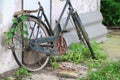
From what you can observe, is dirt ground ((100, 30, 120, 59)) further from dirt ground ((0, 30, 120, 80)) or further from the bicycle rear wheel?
the bicycle rear wheel

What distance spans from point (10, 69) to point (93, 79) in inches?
52.1

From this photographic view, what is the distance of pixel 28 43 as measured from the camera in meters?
6.12

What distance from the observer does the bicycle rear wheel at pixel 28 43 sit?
6.06 m

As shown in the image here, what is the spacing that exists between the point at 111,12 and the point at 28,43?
5.70 meters

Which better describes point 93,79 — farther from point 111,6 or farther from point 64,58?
point 111,6

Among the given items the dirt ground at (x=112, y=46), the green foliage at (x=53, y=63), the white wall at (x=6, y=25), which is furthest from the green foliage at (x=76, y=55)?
the white wall at (x=6, y=25)

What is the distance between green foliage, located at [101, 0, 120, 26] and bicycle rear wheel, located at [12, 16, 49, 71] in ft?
16.3

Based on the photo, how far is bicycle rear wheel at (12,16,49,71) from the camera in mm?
6059

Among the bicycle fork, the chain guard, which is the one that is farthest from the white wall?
the bicycle fork

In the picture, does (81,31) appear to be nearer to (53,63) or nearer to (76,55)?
(76,55)

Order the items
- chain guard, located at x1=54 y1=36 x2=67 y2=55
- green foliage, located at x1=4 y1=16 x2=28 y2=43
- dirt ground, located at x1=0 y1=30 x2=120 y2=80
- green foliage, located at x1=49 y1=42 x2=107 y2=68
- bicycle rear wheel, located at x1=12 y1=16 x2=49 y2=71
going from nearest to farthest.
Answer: green foliage, located at x1=4 y1=16 x2=28 y2=43 < bicycle rear wheel, located at x1=12 y1=16 x2=49 y2=71 < chain guard, located at x1=54 y1=36 x2=67 y2=55 < green foliage, located at x1=49 y1=42 x2=107 y2=68 < dirt ground, located at x1=0 y1=30 x2=120 y2=80

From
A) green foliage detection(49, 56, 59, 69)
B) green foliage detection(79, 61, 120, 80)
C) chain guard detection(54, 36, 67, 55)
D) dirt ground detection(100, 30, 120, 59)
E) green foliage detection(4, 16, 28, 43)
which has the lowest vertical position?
dirt ground detection(100, 30, 120, 59)

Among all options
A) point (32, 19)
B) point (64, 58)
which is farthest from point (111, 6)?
point (32, 19)

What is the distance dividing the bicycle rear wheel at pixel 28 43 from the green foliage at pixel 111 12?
16.3 ft
